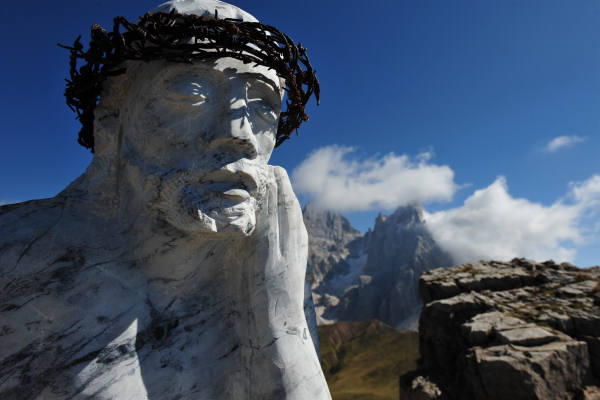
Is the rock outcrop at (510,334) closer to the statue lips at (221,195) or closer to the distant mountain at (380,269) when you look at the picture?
the statue lips at (221,195)

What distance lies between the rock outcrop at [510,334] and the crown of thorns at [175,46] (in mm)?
5919

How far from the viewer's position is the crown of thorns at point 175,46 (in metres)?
1.25

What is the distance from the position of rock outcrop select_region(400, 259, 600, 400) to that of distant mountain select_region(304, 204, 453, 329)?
32.0 metres

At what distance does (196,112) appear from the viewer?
1318mm

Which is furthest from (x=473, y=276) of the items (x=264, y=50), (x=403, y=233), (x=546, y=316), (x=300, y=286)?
(x=403, y=233)

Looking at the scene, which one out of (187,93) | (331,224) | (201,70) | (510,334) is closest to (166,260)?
(187,93)

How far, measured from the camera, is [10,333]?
113 centimetres

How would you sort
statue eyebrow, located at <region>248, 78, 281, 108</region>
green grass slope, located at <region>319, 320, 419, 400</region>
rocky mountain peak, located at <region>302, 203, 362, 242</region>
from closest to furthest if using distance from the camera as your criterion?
statue eyebrow, located at <region>248, 78, 281, 108</region> → green grass slope, located at <region>319, 320, 419, 400</region> → rocky mountain peak, located at <region>302, 203, 362, 242</region>

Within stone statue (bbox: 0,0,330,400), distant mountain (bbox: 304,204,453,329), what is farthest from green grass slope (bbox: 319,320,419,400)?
distant mountain (bbox: 304,204,453,329)

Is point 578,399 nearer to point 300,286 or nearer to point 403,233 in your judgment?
point 300,286

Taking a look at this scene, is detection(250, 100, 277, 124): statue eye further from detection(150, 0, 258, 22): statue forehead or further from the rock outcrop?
the rock outcrop

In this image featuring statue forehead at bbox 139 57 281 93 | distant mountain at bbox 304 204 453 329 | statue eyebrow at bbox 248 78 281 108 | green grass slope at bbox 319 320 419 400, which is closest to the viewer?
statue forehead at bbox 139 57 281 93

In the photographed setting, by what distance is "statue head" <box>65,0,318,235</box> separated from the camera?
1258 mm

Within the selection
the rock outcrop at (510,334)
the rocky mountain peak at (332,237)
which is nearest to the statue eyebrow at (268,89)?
the rock outcrop at (510,334)
